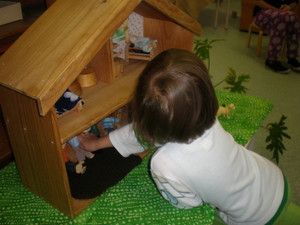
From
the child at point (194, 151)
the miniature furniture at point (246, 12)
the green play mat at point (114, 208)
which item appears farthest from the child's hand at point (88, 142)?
the miniature furniture at point (246, 12)

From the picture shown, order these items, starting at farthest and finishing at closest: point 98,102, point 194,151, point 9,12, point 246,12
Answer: point 246,12 → point 9,12 → point 98,102 → point 194,151

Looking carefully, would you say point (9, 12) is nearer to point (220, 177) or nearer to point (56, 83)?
point (56, 83)

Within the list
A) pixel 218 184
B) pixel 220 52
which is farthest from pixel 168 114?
pixel 220 52

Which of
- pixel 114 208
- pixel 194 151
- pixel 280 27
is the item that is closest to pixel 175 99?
pixel 194 151

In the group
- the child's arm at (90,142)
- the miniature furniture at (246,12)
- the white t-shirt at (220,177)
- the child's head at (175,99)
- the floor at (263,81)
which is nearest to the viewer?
the child's head at (175,99)

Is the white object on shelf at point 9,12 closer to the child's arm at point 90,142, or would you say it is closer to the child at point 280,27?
the child's arm at point 90,142

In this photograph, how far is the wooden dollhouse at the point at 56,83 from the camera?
685 millimetres

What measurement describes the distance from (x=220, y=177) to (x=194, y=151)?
0.33ft

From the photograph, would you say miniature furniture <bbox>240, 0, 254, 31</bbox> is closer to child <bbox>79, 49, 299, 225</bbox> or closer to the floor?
the floor

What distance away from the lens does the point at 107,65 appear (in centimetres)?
102

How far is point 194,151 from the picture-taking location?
76cm

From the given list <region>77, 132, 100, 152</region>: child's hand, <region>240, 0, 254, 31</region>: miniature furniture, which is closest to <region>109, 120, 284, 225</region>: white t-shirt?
<region>77, 132, 100, 152</region>: child's hand

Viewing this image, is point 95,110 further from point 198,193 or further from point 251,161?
point 251,161

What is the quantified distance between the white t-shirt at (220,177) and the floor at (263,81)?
0.77 m
